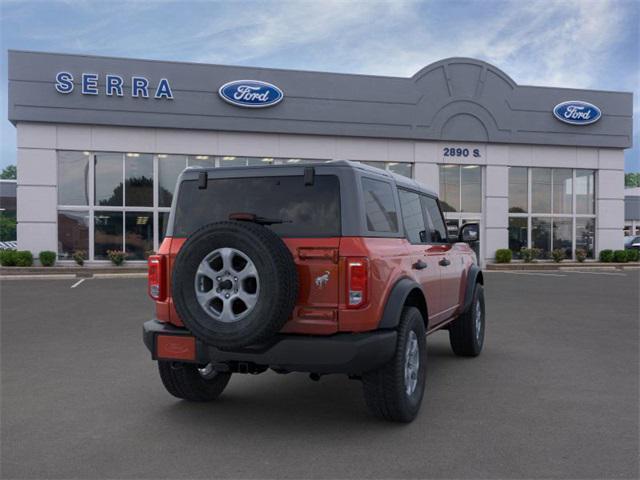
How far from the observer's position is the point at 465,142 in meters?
26.3

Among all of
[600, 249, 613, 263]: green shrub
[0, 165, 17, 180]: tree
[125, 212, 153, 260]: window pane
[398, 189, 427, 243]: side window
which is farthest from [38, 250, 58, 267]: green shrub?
[0, 165, 17, 180]: tree

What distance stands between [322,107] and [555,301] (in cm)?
1440

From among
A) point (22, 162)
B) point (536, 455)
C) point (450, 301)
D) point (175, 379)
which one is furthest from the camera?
point (22, 162)

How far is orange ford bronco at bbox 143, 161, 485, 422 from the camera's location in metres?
4.11

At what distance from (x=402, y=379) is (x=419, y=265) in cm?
116

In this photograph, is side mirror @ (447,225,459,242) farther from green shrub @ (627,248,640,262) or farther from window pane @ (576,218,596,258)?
green shrub @ (627,248,640,262)

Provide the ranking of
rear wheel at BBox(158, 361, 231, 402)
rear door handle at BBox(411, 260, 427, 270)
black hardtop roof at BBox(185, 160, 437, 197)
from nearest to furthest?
black hardtop roof at BBox(185, 160, 437, 197) < rear wheel at BBox(158, 361, 231, 402) < rear door handle at BBox(411, 260, 427, 270)

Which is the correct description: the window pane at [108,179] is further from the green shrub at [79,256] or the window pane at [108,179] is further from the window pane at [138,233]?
the green shrub at [79,256]

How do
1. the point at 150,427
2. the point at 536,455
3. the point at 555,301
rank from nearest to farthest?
1. the point at 536,455
2. the point at 150,427
3. the point at 555,301

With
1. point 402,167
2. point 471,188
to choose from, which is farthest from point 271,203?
point 471,188

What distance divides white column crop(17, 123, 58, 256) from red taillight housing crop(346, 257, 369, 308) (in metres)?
20.9

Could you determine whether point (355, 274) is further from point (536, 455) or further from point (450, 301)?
point (450, 301)

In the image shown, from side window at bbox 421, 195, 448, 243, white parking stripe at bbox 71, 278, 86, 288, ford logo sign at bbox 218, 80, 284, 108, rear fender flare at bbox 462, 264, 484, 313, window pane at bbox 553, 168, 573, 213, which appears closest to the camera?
side window at bbox 421, 195, 448, 243

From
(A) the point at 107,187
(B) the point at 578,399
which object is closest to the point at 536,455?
(B) the point at 578,399
